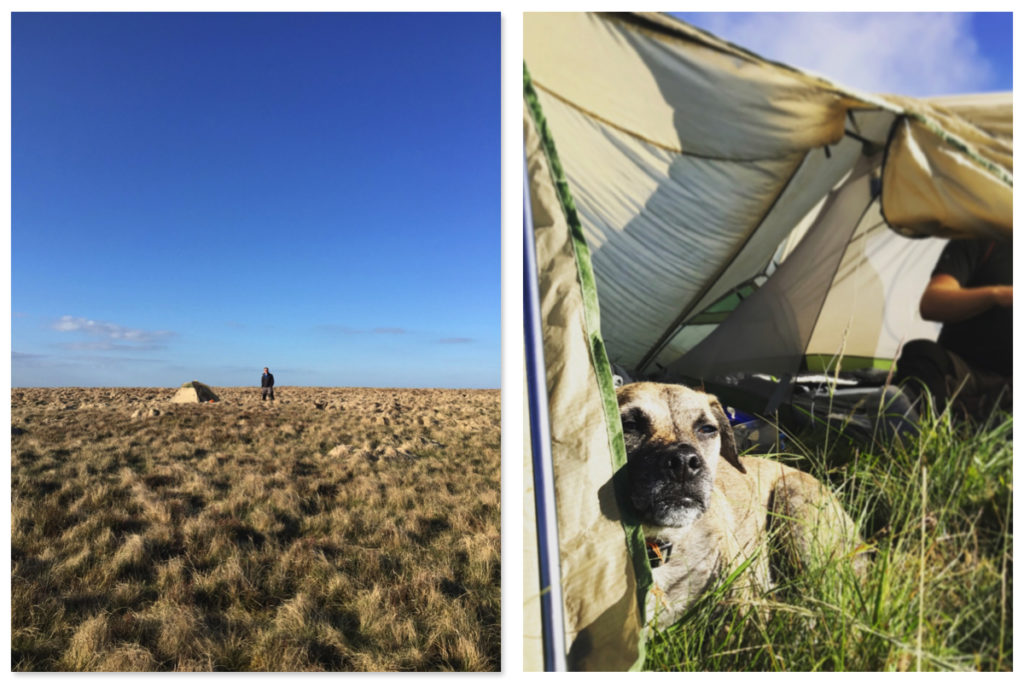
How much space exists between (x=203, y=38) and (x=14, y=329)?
151 cm

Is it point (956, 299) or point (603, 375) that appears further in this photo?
point (956, 299)

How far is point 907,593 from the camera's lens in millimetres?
1442

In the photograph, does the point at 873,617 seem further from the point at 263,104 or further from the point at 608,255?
the point at 263,104

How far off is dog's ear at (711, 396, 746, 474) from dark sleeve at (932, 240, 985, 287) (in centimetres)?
67

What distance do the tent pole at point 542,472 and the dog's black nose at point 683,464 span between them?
12.0 inches

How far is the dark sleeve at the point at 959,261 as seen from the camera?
1.56 metres

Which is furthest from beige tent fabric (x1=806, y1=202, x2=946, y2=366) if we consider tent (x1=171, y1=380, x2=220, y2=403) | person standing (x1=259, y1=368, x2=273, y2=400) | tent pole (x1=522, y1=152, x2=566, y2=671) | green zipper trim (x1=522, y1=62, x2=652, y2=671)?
tent (x1=171, y1=380, x2=220, y2=403)

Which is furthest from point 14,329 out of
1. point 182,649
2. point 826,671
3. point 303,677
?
point 826,671

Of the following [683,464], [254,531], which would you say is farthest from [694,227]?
[254,531]

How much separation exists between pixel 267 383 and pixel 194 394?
1.01 m

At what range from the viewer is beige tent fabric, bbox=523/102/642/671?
141cm

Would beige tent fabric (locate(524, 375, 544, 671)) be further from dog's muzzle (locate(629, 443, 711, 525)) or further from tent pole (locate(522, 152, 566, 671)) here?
dog's muzzle (locate(629, 443, 711, 525))

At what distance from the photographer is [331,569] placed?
256 cm

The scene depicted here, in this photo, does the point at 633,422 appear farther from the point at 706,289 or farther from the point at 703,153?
the point at 703,153
